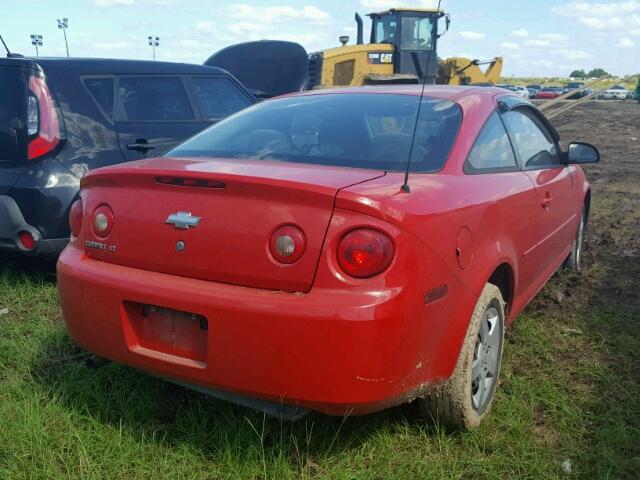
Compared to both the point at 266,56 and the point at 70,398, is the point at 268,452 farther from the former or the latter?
the point at 266,56

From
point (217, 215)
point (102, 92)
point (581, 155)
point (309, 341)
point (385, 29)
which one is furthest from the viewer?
point (385, 29)

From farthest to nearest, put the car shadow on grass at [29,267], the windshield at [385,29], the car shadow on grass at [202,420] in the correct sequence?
the windshield at [385,29] → the car shadow on grass at [29,267] → the car shadow on grass at [202,420]

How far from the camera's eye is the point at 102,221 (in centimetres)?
269

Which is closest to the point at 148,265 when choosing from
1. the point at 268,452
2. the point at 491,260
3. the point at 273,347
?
the point at 273,347

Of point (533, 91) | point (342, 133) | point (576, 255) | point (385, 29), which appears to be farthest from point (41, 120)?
point (533, 91)

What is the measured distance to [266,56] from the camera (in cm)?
1046

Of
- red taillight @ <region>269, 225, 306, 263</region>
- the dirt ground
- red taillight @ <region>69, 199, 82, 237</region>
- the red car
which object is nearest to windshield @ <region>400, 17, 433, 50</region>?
the dirt ground

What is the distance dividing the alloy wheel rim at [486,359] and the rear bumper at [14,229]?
9.60ft

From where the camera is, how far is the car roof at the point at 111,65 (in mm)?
4534

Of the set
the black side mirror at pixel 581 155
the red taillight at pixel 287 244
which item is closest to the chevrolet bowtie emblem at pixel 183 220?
the red taillight at pixel 287 244

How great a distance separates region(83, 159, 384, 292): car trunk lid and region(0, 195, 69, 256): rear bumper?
178cm

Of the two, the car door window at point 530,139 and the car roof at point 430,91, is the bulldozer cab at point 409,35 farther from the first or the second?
the car roof at point 430,91

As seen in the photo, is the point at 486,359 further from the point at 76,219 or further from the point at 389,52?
the point at 389,52

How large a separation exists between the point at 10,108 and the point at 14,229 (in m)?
0.85
